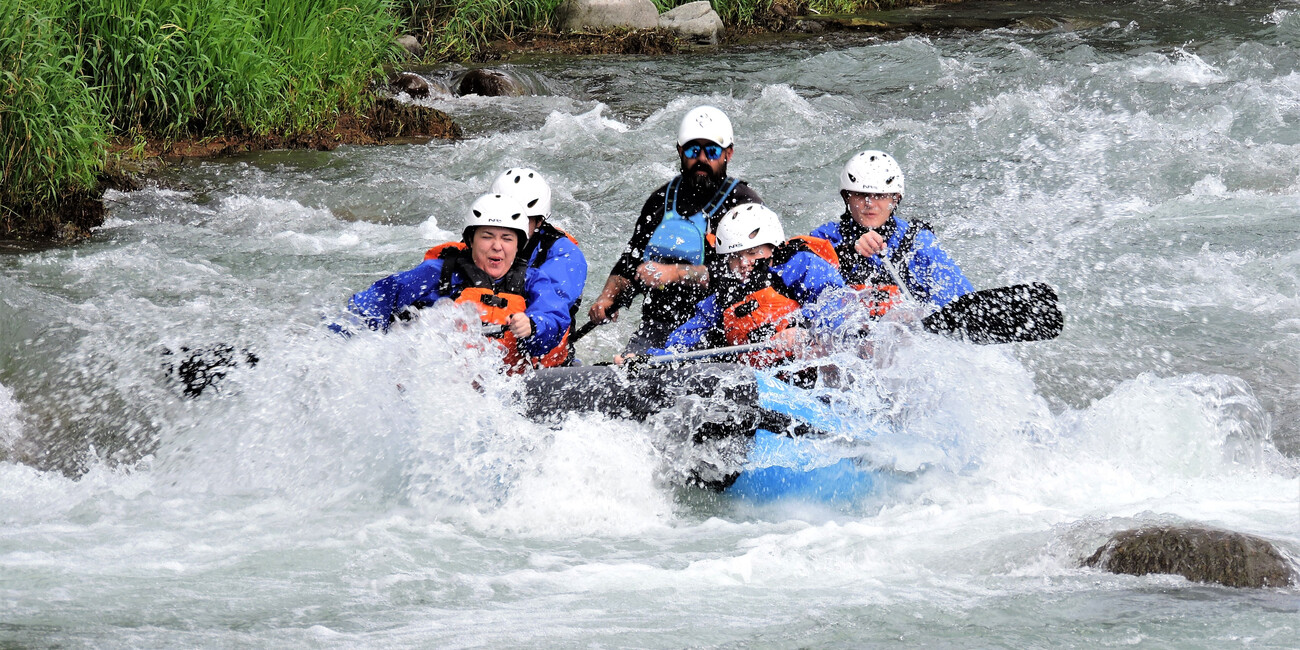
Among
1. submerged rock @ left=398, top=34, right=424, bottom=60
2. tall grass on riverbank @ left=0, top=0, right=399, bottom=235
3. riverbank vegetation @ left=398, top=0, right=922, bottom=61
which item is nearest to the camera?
tall grass on riverbank @ left=0, top=0, right=399, bottom=235

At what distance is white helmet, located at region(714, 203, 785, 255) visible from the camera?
18.1 feet

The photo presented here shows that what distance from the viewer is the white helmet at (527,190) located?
5641 mm

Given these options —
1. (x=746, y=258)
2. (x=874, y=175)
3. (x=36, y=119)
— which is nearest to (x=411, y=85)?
(x=36, y=119)

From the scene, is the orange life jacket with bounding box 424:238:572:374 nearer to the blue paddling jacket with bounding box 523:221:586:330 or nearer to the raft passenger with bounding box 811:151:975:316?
the blue paddling jacket with bounding box 523:221:586:330

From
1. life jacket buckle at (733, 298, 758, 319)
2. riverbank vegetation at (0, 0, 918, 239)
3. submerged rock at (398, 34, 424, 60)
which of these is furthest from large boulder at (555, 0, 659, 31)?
life jacket buckle at (733, 298, 758, 319)

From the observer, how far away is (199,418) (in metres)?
5.76

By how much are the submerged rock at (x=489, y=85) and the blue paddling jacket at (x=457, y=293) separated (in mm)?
7921

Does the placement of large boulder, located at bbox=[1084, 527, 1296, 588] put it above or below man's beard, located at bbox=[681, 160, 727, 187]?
below

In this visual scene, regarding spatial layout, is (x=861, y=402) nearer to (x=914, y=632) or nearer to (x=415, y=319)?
(x=914, y=632)

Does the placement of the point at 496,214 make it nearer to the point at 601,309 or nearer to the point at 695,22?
the point at 601,309

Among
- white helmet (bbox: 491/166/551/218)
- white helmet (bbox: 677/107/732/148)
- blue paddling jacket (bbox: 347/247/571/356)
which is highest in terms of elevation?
white helmet (bbox: 677/107/732/148)

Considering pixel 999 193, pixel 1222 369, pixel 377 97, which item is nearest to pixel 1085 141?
pixel 999 193

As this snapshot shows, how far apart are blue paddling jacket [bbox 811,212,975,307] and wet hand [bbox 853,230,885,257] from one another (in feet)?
0.26

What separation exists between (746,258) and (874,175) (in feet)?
3.17
